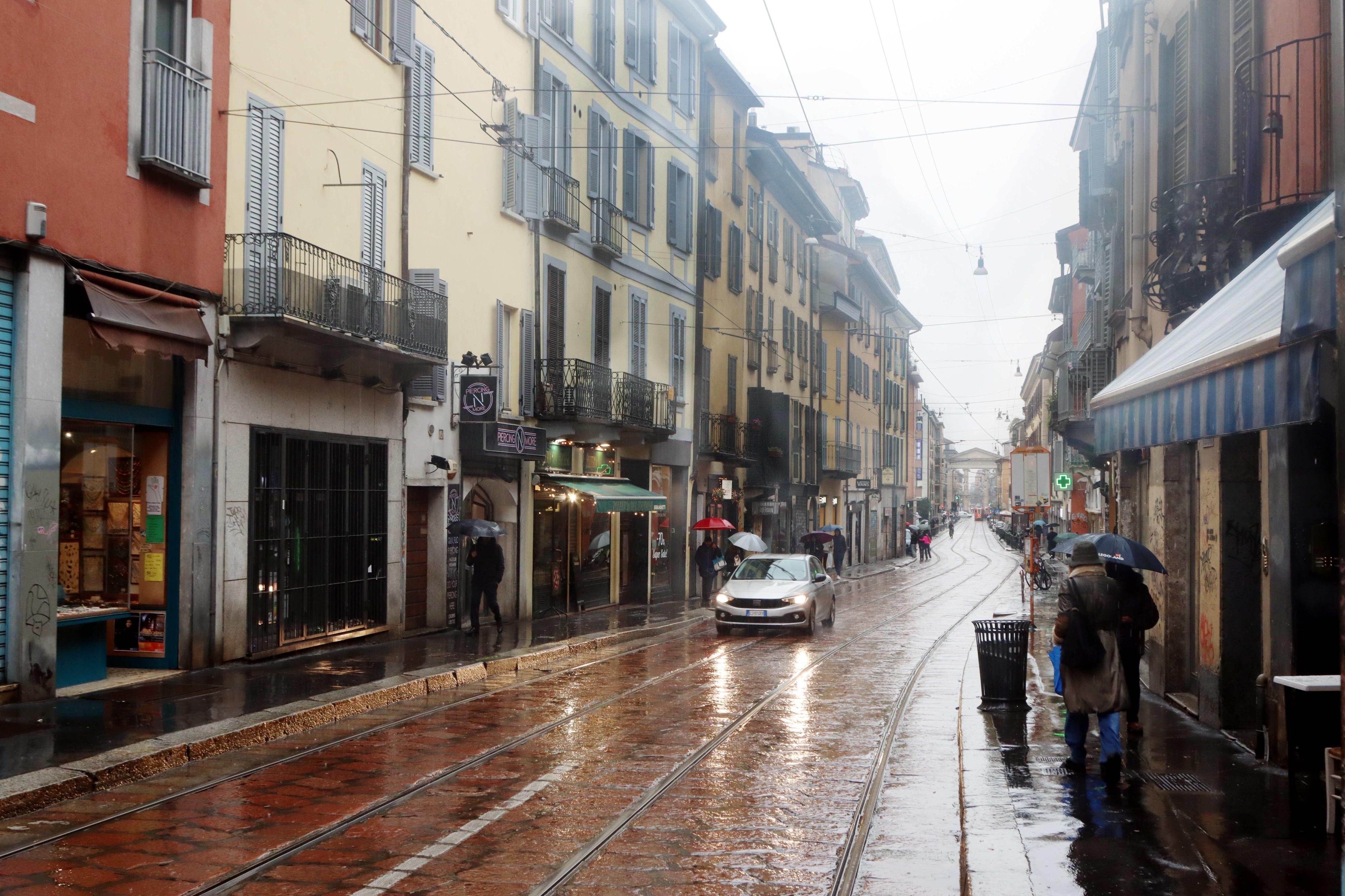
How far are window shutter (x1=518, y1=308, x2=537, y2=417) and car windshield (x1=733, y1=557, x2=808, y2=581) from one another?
5271 mm

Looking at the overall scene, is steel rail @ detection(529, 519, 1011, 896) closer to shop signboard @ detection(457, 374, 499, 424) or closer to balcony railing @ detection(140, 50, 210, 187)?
shop signboard @ detection(457, 374, 499, 424)

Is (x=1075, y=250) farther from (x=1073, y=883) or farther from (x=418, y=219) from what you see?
(x=1073, y=883)

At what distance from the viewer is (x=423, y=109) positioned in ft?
67.5

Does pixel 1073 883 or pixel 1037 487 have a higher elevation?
pixel 1037 487

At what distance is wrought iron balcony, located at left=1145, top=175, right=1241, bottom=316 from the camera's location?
1230cm

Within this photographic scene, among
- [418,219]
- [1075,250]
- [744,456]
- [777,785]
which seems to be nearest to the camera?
[777,785]

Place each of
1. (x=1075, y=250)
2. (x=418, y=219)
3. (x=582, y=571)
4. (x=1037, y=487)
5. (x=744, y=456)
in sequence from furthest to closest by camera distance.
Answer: (x=1075, y=250)
(x=744, y=456)
(x=582, y=571)
(x=1037, y=487)
(x=418, y=219)

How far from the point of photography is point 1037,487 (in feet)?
83.1

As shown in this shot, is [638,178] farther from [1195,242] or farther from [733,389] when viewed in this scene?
[1195,242]

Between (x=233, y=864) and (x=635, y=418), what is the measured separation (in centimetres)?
2171

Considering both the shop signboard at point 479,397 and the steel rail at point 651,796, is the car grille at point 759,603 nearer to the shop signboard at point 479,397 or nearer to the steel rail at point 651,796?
the steel rail at point 651,796

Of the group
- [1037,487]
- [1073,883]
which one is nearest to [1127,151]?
[1037,487]

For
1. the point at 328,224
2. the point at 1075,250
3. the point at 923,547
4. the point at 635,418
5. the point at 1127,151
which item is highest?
the point at 1075,250

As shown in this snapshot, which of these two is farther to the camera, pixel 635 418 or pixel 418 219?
pixel 635 418
